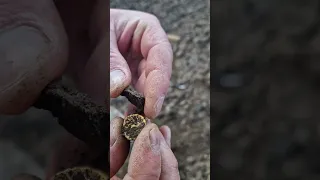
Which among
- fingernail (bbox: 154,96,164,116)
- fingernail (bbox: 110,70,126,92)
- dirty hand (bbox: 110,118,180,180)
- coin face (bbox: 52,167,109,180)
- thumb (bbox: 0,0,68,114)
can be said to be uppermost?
thumb (bbox: 0,0,68,114)

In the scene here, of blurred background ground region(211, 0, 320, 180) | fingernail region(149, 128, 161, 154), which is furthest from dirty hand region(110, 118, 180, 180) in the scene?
Result: blurred background ground region(211, 0, 320, 180)

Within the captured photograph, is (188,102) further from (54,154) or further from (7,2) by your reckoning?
(7,2)

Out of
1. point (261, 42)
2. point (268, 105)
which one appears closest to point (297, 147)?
point (268, 105)

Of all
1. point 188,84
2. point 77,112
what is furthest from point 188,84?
A: point 77,112

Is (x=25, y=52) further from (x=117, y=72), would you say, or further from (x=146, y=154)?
(x=146, y=154)

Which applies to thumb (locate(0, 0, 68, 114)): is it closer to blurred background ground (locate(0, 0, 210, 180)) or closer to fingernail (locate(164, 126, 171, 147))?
blurred background ground (locate(0, 0, 210, 180))

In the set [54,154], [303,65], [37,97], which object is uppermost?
[303,65]
